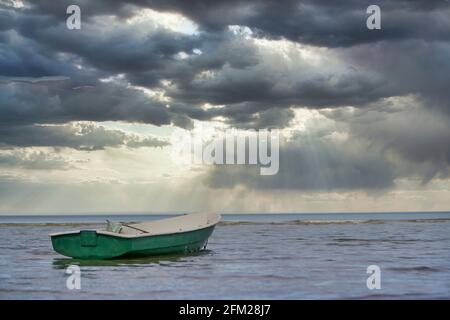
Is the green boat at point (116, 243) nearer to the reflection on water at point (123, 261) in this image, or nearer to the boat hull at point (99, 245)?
the boat hull at point (99, 245)

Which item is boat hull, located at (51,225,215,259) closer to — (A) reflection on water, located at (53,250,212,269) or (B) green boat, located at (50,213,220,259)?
(B) green boat, located at (50,213,220,259)

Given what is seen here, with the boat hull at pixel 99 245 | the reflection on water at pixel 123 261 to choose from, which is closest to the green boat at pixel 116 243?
the boat hull at pixel 99 245

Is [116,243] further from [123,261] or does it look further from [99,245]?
[123,261]

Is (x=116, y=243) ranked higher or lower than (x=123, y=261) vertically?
higher

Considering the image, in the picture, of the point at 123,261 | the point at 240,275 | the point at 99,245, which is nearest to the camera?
the point at 240,275

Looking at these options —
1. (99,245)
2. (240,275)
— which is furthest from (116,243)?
(240,275)

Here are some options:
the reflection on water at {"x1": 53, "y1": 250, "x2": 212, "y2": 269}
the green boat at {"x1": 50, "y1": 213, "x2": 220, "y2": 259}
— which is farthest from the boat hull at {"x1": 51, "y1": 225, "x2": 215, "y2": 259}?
the reflection on water at {"x1": 53, "y1": 250, "x2": 212, "y2": 269}

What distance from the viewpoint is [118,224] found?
1231 inches

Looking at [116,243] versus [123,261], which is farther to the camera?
[123,261]

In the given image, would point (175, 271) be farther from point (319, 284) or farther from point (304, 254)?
point (304, 254)

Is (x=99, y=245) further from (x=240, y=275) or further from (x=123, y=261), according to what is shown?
(x=240, y=275)

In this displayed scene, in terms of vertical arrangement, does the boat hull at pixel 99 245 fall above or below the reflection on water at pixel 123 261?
above

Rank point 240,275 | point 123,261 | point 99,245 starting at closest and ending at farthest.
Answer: point 240,275 < point 99,245 < point 123,261
